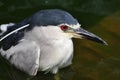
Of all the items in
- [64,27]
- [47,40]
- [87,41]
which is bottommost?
[87,41]

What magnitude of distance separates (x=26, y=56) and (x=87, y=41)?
2.86ft

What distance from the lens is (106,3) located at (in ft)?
20.4

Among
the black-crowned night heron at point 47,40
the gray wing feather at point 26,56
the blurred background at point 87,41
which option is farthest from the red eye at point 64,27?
the blurred background at point 87,41

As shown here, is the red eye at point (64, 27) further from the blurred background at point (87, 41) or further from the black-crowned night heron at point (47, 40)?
the blurred background at point (87, 41)

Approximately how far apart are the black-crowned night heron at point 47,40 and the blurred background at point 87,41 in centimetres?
15

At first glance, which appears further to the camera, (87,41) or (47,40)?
(87,41)

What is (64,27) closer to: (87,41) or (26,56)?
(26,56)

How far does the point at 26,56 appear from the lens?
4.66 m

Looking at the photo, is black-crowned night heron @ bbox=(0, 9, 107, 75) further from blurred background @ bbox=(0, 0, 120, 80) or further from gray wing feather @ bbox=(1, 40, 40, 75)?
blurred background @ bbox=(0, 0, 120, 80)

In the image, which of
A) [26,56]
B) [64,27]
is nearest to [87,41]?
[64,27]

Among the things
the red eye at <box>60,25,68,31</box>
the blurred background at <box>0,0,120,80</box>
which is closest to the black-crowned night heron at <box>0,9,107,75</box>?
the red eye at <box>60,25,68,31</box>

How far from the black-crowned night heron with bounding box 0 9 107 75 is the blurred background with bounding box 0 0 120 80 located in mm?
155

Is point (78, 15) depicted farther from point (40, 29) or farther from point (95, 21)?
point (40, 29)

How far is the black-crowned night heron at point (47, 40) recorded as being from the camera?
4.55m
